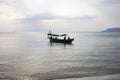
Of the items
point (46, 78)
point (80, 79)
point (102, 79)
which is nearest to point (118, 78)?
point (102, 79)

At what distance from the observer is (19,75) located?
93.4ft

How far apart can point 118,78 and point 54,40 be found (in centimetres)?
6897

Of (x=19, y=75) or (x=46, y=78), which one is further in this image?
(x=19, y=75)

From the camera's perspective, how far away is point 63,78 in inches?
1045

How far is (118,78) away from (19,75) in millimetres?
11309

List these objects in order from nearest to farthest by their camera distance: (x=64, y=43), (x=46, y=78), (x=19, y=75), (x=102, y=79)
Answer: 1. (x=102, y=79)
2. (x=46, y=78)
3. (x=19, y=75)
4. (x=64, y=43)

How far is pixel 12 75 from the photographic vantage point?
28422mm

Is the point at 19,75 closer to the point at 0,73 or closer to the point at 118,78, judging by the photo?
the point at 0,73

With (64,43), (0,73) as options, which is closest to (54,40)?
(64,43)

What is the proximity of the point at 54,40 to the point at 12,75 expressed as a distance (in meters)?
65.3

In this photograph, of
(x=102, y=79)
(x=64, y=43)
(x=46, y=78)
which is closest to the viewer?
(x=102, y=79)

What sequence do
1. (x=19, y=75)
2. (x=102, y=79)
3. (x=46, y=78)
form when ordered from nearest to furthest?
(x=102, y=79), (x=46, y=78), (x=19, y=75)

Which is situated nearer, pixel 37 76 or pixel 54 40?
pixel 37 76

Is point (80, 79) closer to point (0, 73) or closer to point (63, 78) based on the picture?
point (63, 78)
